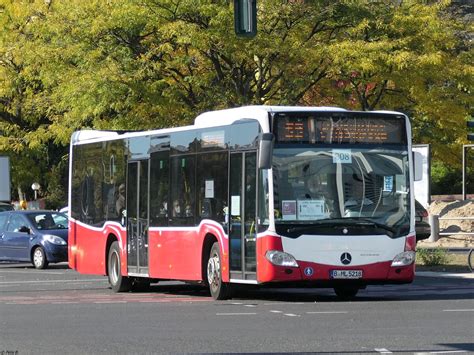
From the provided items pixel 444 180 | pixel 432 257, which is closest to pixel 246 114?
pixel 432 257

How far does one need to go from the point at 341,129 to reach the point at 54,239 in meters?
14.5

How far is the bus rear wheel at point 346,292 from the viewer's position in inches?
793

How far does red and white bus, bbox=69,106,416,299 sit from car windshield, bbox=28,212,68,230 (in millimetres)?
11934

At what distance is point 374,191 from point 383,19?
17904 millimetres

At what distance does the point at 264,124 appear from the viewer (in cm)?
1872

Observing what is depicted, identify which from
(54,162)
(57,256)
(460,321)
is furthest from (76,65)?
(54,162)

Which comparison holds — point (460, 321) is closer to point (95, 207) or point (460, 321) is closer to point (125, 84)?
point (95, 207)

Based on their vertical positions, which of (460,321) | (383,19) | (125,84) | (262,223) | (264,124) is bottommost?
(460,321)

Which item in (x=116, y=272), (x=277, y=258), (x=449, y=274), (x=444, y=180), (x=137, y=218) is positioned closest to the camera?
(x=277, y=258)

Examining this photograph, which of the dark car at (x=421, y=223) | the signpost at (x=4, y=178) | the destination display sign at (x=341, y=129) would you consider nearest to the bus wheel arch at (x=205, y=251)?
the destination display sign at (x=341, y=129)

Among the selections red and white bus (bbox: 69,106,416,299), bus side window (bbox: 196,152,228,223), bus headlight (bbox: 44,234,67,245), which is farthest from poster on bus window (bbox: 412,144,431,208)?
bus side window (bbox: 196,152,228,223)

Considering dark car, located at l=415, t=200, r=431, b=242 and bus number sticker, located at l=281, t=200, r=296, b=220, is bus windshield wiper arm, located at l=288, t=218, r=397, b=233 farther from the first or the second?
dark car, located at l=415, t=200, r=431, b=242

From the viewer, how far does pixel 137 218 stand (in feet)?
73.6

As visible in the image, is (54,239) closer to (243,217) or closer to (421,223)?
(421,223)
